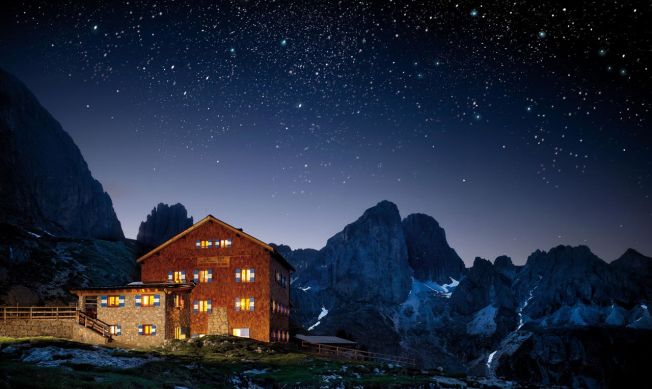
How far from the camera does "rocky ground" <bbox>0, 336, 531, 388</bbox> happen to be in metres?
21.7

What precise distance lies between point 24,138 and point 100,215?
41.0m

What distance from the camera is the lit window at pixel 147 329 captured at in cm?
4806

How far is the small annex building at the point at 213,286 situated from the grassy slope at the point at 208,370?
4819 millimetres

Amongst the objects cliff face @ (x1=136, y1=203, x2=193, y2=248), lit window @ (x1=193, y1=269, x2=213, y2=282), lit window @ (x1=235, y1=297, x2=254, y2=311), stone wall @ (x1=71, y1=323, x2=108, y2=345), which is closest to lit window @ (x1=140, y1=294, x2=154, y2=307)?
stone wall @ (x1=71, y1=323, x2=108, y2=345)

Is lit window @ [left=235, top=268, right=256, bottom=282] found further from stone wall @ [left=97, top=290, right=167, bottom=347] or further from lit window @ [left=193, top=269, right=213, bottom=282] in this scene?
stone wall @ [left=97, top=290, right=167, bottom=347]

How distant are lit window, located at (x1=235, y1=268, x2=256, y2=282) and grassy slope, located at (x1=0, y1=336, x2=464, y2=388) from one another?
305 inches

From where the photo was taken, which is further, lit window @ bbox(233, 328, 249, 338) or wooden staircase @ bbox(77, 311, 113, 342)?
lit window @ bbox(233, 328, 249, 338)

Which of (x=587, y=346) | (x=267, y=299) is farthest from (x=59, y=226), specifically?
(x=587, y=346)

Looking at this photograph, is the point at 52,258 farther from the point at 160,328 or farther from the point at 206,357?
the point at 206,357

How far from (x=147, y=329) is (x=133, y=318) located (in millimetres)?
1783

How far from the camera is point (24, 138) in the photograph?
166 metres

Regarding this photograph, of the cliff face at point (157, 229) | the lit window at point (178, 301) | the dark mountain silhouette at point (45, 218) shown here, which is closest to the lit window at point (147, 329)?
the lit window at point (178, 301)

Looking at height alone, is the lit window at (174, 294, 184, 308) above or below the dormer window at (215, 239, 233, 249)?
below

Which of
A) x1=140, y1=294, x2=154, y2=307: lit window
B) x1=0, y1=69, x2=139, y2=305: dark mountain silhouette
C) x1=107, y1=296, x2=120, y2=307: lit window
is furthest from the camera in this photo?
x1=0, y1=69, x2=139, y2=305: dark mountain silhouette
